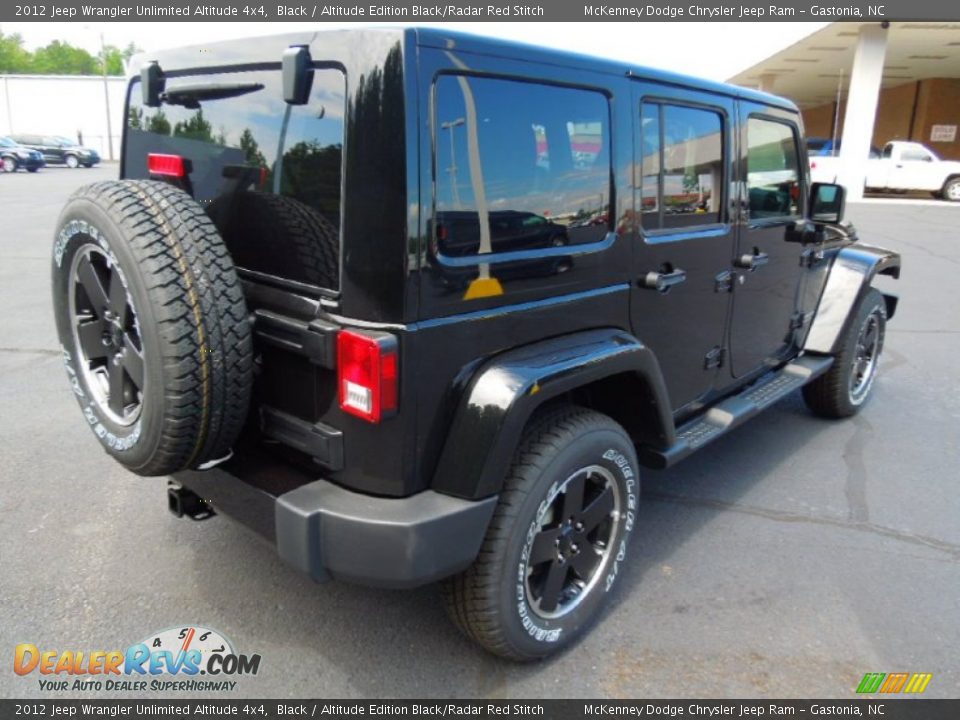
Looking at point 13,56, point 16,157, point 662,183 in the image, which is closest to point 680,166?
point 662,183

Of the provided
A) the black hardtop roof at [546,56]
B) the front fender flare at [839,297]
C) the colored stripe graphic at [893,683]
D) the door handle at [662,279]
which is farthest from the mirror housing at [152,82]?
the front fender flare at [839,297]

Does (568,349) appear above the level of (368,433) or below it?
above

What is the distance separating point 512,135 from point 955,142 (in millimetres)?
35961

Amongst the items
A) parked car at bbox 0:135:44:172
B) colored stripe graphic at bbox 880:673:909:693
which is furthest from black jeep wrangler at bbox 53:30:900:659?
parked car at bbox 0:135:44:172

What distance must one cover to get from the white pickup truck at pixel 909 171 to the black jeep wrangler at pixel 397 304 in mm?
22861

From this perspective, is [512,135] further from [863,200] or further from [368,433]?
[863,200]

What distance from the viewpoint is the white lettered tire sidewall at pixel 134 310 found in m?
2.03

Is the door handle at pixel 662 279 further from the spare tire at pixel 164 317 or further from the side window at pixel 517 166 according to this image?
Result: the spare tire at pixel 164 317

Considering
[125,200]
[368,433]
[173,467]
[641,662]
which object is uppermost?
[125,200]

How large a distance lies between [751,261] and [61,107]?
5659 cm

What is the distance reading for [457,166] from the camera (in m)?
2.07

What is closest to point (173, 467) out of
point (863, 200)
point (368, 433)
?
point (368, 433)

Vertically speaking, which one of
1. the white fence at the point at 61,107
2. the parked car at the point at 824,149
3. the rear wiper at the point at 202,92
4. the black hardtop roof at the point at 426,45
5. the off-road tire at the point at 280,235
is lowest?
the off-road tire at the point at 280,235

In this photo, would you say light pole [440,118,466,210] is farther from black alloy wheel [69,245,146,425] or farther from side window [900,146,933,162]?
side window [900,146,933,162]
